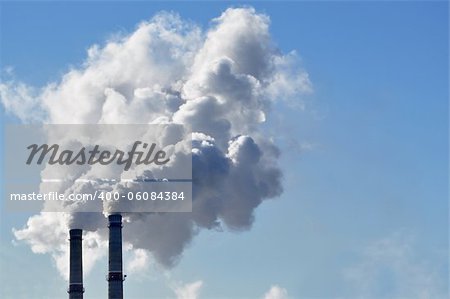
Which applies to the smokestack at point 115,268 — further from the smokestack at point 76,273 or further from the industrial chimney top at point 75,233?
the industrial chimney top at point 75,233

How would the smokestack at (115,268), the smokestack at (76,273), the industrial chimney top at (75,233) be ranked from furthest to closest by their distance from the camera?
the industrial chimney top at (75,233) < the smokestack at (76,273) < the smokestack at (115,268)

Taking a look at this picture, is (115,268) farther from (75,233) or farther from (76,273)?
(75,233)

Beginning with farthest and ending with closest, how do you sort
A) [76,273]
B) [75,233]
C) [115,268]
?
[75,233] → [76,273] → [115,268]

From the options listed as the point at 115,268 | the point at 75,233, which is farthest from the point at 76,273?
the point at 75,233

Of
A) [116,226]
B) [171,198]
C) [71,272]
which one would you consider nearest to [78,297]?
[71,272]

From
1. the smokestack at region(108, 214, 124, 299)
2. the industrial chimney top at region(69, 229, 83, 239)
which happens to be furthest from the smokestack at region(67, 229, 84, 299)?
the smokestack at region(108, 214, 124, 299)

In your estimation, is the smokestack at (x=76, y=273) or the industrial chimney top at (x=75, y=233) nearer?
the smokestack at (x=76, y=273)

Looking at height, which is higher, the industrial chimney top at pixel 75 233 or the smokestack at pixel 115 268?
the industrial chimney top at pixel 75 233

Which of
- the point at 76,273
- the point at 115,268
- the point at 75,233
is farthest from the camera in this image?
the point at 75,233

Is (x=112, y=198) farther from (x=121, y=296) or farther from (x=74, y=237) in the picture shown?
(x=121, y=296)

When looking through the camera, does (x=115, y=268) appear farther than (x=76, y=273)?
No

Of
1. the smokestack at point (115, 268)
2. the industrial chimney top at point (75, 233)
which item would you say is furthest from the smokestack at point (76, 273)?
the smokestack at point (115, 268)

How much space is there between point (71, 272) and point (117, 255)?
547 centimetres

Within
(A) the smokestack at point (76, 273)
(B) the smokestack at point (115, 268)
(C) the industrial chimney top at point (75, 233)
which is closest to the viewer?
(B) the smokestack at point (115, 268)
